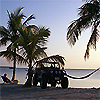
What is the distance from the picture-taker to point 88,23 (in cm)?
1364

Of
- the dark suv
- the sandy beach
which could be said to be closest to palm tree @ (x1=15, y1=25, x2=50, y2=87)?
the dark suv

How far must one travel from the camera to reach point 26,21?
19.4 metres

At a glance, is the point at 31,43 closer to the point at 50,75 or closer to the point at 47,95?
the point at 50,75

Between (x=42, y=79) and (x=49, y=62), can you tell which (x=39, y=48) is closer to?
(x=49, y=62)

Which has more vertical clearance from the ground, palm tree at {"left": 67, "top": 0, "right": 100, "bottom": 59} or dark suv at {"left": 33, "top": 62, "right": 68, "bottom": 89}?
palm tree at {"left": 67, "top": 0, "right": 100, "bottom": 59}

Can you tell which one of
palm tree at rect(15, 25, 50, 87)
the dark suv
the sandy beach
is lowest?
the sandy beach

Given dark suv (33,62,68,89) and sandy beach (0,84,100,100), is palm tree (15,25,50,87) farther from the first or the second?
sandy beach (0,84,100,100)

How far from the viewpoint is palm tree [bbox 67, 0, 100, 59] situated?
1338cm

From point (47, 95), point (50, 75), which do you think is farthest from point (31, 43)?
point (47, 95)

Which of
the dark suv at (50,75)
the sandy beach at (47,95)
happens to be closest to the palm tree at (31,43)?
the dark suv at (50,75)

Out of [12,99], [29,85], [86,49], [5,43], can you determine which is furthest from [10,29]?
[12,99]

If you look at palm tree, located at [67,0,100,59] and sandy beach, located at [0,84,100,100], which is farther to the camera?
palm tree, located at [67,0,100,59]

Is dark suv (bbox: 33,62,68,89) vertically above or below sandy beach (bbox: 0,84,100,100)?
above

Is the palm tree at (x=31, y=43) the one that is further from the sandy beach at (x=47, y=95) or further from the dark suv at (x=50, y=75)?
the sandy beach at (x=47, y=95)
